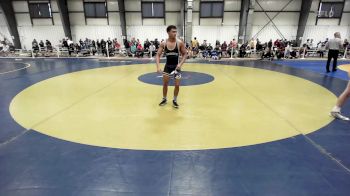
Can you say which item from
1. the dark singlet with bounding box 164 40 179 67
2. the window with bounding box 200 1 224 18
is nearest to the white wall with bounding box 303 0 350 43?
the window with bounding box 200 1 224 18

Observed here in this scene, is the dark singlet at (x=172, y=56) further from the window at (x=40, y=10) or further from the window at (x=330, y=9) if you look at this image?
the window at (x=40, y=10)

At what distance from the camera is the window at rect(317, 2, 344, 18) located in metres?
19.2

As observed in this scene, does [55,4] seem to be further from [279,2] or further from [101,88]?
[279,2]

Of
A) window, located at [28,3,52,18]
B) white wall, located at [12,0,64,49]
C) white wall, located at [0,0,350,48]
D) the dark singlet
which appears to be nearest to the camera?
the dark singlet

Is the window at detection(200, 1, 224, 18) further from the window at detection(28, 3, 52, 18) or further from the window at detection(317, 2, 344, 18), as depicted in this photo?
the window at detection(28, 3, 52, 18)

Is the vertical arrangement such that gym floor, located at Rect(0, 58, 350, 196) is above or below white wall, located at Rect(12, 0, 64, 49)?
below

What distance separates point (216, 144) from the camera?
382 cm

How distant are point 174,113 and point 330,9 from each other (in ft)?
67.6

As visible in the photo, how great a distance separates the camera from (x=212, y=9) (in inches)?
771

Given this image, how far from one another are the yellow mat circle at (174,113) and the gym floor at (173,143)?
0.02 m

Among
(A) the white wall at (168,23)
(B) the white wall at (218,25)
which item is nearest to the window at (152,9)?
(A) the white wall at (168,23)

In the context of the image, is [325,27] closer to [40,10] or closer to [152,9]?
[152,9]

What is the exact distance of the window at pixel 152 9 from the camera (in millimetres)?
19844

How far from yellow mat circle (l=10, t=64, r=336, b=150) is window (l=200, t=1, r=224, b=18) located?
13172 millimetres
